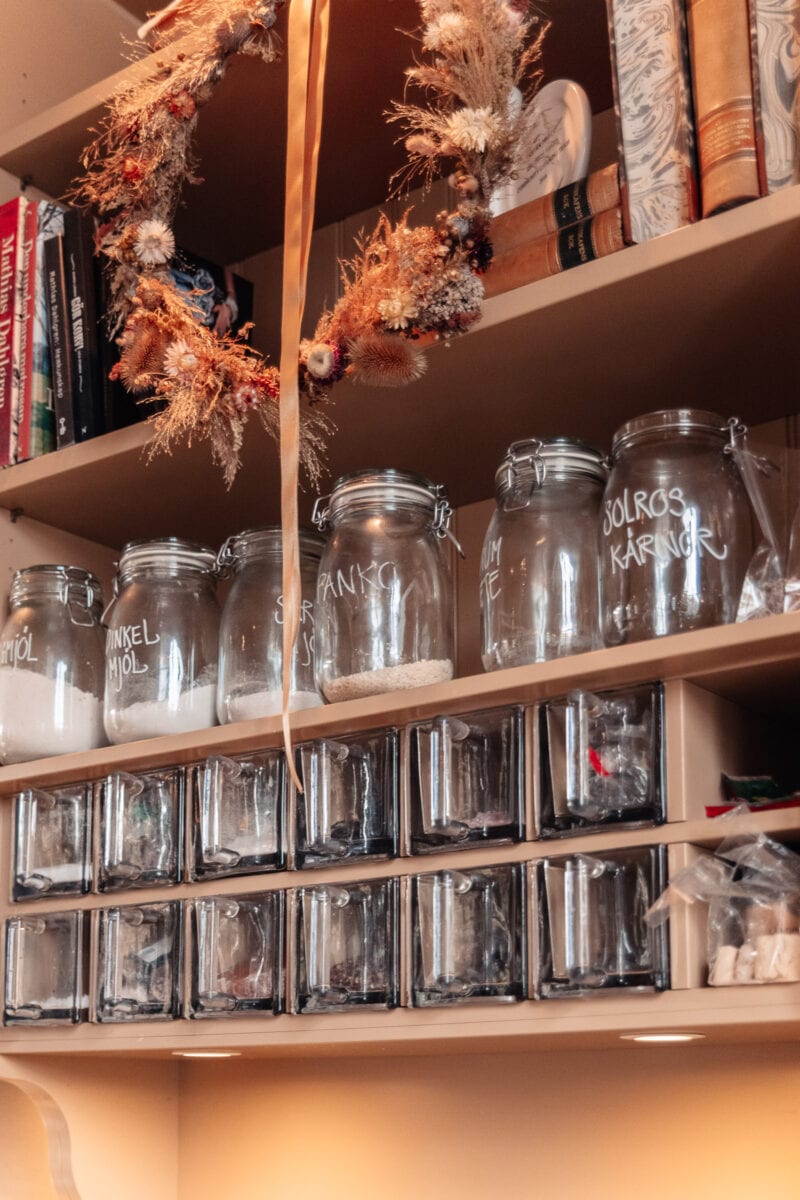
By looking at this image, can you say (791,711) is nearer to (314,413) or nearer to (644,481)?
(644,481)

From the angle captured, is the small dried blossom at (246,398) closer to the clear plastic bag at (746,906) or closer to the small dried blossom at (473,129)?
the small dried blossom at (473,129)

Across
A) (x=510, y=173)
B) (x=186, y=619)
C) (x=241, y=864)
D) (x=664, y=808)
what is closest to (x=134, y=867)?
(x=241, y=864)

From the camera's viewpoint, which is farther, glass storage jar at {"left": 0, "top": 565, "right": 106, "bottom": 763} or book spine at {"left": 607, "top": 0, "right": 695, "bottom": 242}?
glass storage jar at {"left": 0, "top": 565, "right": 106, "bottom": 763}

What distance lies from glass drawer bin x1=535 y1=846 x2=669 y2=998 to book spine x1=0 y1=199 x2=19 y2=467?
0.71 meters

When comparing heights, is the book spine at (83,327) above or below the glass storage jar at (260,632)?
A: above

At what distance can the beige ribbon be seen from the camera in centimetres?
108

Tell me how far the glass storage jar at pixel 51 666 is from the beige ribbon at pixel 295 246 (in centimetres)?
31

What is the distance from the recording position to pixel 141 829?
4.12ft

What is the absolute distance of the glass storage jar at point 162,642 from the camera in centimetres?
126

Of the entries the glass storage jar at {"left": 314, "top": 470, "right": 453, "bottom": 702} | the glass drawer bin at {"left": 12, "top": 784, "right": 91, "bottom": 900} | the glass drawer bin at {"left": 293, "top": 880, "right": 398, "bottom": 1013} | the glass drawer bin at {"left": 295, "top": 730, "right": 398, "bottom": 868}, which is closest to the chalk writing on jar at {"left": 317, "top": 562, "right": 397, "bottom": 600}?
the glass storage jar at {"left": 314, "top": 470, "right": 453, "bottom": 702}

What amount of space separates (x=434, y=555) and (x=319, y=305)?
19.7 inches

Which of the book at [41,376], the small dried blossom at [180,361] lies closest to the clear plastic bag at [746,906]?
the small dried blossom at [180,361]

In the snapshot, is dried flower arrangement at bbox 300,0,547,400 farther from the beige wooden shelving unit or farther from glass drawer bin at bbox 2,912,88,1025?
glass drawer bin at bbox 2,912,88,1025

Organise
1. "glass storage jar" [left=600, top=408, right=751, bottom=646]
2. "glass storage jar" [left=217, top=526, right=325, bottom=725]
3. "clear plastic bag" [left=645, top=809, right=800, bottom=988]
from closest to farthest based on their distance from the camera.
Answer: "clear plastic bag" [left=645, top=809, right=800, bottom=988] < "glass storage jar" [left=600, top=408, right=751, bottom=646] < "glass storage jar" [left=217, top=526, right=325, bottom=725]
